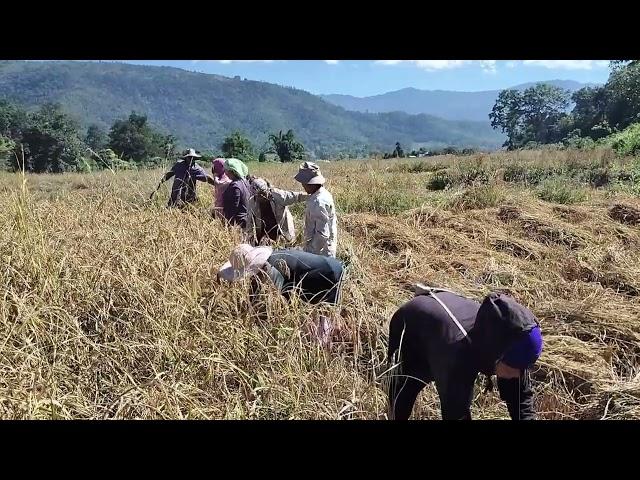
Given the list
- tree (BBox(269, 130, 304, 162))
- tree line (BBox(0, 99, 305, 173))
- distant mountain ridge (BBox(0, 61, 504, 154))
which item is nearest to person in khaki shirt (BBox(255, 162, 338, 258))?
tree line (BBox(0, 99, 305, 173))

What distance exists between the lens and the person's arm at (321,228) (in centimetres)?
336

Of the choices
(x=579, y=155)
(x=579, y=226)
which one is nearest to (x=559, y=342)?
(x=579, y=226)

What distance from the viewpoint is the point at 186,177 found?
15.4 feet

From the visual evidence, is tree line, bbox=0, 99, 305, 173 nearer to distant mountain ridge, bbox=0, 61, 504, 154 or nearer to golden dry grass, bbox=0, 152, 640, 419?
golden dry grass, bbox=0, 152, 640, 419

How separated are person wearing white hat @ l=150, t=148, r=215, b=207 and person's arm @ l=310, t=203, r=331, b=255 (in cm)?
156

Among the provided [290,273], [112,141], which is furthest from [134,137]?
[290,273]

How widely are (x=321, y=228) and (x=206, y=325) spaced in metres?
1.35

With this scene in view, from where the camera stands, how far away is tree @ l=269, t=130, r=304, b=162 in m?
33.8

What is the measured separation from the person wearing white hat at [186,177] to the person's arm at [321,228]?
1.56 m

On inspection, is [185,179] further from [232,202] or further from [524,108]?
[524,108]

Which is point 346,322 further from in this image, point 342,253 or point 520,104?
point 520,104

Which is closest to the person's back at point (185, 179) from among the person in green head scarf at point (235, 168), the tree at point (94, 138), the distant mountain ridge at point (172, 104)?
the person in green head scarf at point (235, 168)

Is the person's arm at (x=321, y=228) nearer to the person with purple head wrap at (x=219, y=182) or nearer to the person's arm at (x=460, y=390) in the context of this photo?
the person with purple head wrap at (x=219, y=182)

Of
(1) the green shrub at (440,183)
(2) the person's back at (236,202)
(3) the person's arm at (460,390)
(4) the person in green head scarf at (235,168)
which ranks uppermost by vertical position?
(4) the person in green head scarf at (235,168)
